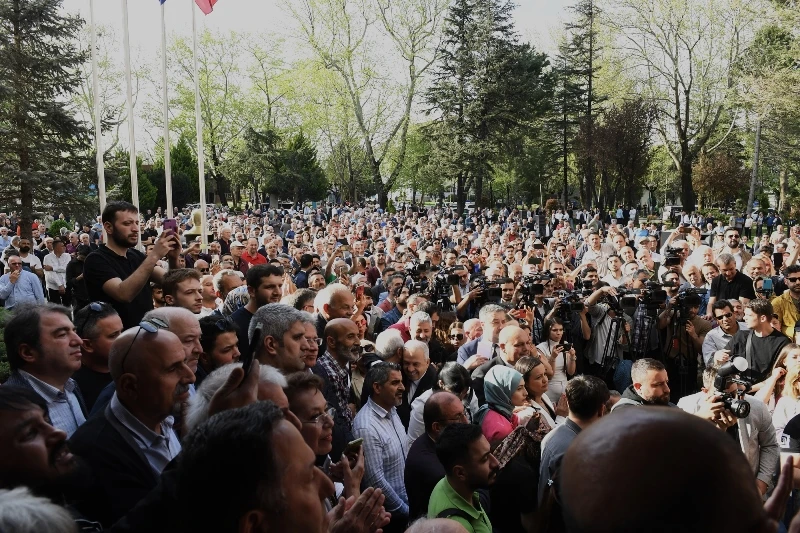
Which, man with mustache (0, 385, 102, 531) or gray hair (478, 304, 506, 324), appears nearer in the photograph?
man with mustache (0, 385, 102, 531)

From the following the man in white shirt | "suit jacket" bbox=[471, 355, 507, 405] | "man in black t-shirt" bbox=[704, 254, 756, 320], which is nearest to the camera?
"suit jacket" bbox=[471, 355, 507, 405]

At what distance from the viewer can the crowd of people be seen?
981 millimetres

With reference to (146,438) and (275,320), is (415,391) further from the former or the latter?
(146,438)

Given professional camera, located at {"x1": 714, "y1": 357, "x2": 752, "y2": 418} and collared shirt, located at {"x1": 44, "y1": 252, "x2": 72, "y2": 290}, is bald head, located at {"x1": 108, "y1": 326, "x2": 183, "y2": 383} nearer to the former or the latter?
professional camera, located at {"x1": 714, "y1": 357, "x2": 752, "y2": 418}

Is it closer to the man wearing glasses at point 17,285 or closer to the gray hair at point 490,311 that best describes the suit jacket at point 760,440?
the gray hair at point 490,311

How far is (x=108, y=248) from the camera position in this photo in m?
4.36

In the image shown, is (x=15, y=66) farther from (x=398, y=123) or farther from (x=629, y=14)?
(x=629, y=14)

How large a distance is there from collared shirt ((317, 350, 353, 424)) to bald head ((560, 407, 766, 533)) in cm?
337

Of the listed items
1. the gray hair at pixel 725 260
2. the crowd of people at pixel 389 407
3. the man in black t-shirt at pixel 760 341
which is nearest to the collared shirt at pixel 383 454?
the crowd of people at pixel 389 407

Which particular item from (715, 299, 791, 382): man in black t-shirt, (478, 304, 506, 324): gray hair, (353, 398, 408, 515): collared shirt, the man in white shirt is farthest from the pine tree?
(715, 299, 791, 382): man in black t-shirt

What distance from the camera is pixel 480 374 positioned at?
5.38 metres

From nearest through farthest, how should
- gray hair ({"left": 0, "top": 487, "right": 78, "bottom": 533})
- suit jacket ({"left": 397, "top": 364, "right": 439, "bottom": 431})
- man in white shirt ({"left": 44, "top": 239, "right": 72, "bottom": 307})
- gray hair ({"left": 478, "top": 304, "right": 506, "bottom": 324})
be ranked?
gray hair ({"left": 0, "top": 487, "right": 78, "bottom": 533}) < suit jacket ({"left": 397, "top": 364, "right": 439, "bottom": 431}) < gray hair ({"left": 478, "top": 304, "right": 506, "bottom": 324}) < man in white shirt ({"left": 44, "top": 239, "right": 72, "bottom": 307})

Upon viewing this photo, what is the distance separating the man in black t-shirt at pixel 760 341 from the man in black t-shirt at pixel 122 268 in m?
4.88

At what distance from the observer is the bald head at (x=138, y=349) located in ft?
8.20
